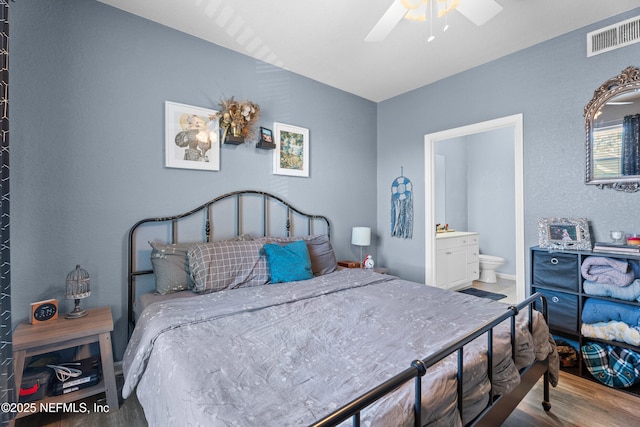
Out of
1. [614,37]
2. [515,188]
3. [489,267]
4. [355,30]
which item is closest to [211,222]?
[355,30]

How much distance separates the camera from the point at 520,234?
2.79 metres

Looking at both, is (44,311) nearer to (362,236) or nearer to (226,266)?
(226,266)

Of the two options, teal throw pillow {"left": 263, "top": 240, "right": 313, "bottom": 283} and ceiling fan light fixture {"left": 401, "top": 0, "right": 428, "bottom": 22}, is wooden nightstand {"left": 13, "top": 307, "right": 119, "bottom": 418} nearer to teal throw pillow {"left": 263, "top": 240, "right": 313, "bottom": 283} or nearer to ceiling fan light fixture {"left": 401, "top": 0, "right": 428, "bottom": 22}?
teal throw pillow {"left": 263, "top": 240, "right": 313, "bottom": 283}

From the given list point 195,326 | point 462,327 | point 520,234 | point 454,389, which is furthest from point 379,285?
point 520,234

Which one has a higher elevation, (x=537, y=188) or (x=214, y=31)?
(x=214, y=31)

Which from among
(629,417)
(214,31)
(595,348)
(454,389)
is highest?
(214,31)

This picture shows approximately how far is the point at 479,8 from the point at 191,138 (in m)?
2.35

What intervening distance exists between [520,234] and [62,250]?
3862mm

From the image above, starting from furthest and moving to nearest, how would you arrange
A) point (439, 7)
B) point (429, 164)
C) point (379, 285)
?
point (429, 164) → point (379, 285) → point (439, 7)

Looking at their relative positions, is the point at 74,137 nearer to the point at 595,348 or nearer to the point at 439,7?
the point at 439,7

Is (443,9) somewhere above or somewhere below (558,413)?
above

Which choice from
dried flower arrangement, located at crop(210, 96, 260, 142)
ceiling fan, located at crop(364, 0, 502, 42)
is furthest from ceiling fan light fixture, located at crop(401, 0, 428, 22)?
dried flower arrangement, located at crop(210, 96, 260, 142)

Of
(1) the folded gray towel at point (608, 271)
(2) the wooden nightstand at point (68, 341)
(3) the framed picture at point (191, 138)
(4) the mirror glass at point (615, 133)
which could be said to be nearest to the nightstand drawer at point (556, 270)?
(1) the folded gray towel at point (608, 271)

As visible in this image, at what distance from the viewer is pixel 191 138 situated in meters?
2.57
